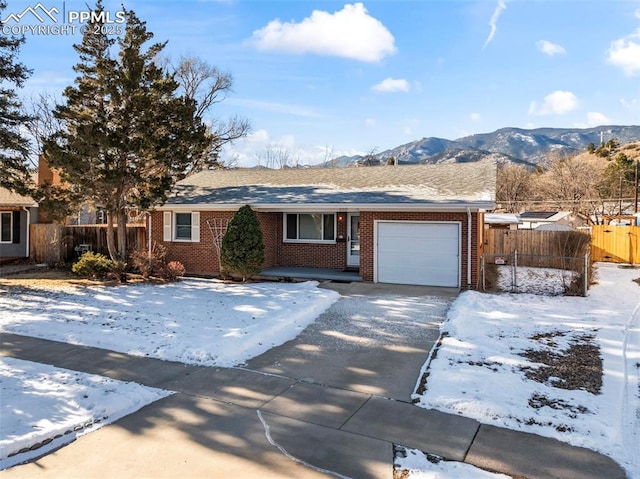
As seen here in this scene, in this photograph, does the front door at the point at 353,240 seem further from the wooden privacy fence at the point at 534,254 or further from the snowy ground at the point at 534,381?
the snowy ground at the point at 534,381

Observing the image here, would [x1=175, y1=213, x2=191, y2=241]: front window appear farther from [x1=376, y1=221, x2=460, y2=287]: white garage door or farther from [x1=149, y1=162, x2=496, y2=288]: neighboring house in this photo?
[x1=376, y1=221, x2=460, y2=287]: white garage door

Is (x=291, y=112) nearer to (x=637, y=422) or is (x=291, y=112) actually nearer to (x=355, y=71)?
(x=355, y=71)

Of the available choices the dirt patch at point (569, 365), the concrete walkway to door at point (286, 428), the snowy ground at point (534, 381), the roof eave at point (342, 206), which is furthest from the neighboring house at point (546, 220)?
the concrete walkway to door at point (286, 428)

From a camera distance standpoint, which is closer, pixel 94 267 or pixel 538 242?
pixel 94 267

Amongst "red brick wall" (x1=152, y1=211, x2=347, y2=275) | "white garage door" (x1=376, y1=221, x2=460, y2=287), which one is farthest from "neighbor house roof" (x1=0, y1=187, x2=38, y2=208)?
"white garage door" (x1=376, y1=221, x2=460, y2=287)

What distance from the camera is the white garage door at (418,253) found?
12805 mm

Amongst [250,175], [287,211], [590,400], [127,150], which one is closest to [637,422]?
[590,400]

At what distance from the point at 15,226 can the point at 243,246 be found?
13.2m

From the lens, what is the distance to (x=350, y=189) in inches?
608

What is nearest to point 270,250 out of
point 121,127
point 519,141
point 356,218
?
point 356,218

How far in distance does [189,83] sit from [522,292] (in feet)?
79.8

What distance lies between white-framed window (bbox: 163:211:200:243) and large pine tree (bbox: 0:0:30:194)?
4.32 metres

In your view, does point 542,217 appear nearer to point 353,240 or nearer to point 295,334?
point 353,240

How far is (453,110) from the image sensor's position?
1966 cm
